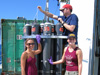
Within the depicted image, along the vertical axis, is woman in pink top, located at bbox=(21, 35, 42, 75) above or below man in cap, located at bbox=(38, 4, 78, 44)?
below

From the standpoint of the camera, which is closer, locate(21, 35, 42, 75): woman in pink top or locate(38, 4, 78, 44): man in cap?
locate(21, 35, 42, 75): woman in pink top

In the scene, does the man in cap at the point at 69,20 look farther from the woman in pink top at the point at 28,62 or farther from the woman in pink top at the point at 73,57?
the woman in pink top at the point at 28,62

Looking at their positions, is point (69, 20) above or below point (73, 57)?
above

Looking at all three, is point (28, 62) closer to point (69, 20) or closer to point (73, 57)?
point (73, 57)

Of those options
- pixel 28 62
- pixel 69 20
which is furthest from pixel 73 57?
pixel 69 20

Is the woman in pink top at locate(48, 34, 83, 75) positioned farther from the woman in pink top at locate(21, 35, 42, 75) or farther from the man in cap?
the woman in pink top at locate(21, 35, 42, 75)

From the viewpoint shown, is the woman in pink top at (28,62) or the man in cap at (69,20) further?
the man in cap at (69,20)

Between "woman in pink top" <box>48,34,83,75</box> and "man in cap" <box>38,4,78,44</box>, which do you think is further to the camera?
"man in cap" <box>38,4,78,44</box>

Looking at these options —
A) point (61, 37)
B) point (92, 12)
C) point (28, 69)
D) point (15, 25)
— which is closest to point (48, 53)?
point (61, 37)


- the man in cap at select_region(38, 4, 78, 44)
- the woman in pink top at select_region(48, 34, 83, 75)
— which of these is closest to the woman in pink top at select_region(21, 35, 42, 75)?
the woman in pink top at select_region(48, 34, 83, 75)

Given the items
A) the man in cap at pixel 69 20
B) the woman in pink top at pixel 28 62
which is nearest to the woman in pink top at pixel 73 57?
the man in cap at pixel 69 20

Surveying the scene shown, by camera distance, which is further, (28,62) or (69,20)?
(69,20)

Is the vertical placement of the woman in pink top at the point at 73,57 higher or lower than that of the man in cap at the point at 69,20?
lower

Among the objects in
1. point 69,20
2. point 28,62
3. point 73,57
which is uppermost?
point 69,20
